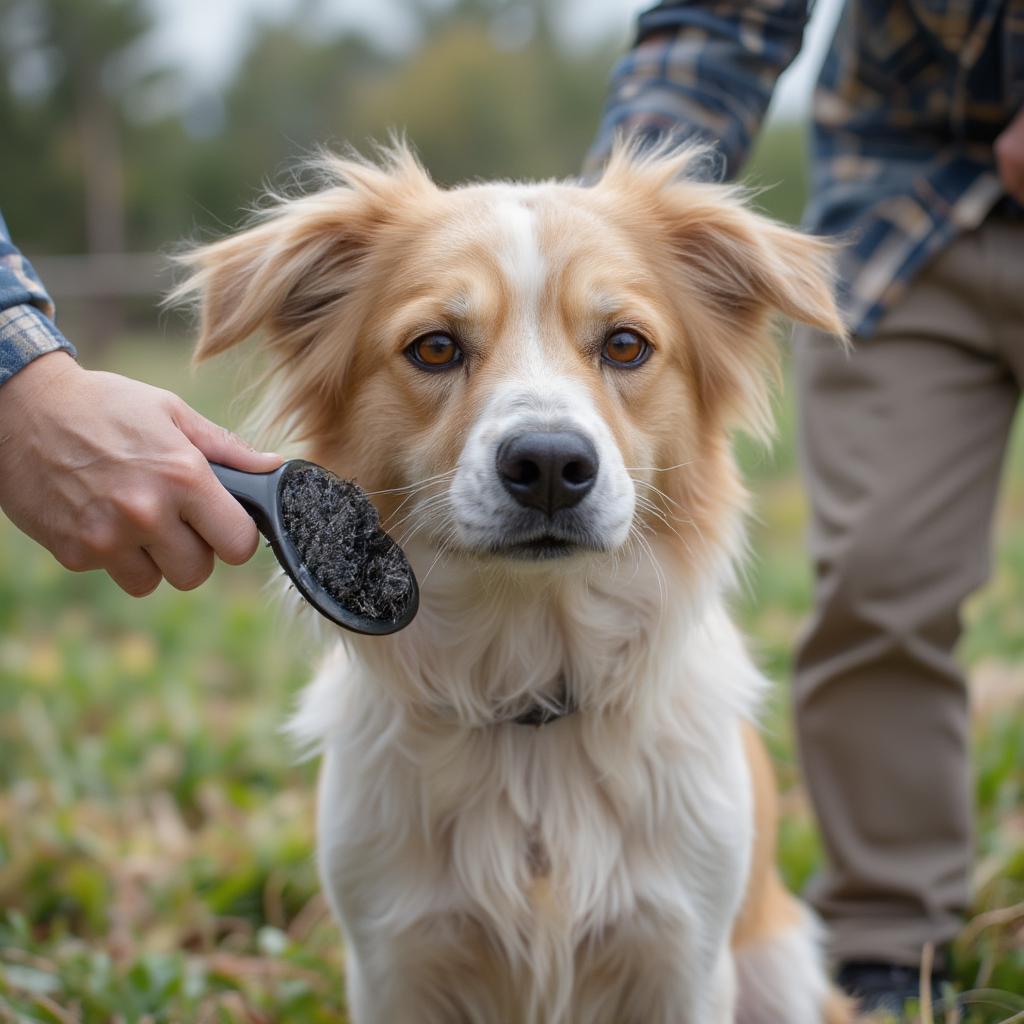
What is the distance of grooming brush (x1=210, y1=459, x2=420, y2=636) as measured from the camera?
6.12 ft

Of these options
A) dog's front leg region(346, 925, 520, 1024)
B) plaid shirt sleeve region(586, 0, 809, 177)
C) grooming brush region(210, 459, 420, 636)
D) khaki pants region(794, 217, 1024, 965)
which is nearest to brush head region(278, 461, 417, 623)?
grooming brush region(210, 459, 420, 636)

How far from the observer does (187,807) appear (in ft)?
13.7

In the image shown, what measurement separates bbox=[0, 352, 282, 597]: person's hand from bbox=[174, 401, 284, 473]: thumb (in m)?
0.01

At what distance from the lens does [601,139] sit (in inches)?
116

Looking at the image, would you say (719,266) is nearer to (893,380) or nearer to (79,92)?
(893,380)

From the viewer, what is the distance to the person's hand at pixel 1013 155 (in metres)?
2.60

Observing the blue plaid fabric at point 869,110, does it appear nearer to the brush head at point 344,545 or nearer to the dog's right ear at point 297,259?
the dog's right ear at point 297,259

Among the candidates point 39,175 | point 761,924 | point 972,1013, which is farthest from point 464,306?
point 39,175

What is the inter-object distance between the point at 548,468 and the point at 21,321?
0.84 meters

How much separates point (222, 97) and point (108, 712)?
34585mm

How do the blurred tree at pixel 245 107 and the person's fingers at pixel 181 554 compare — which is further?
the blurred tree at pixel 245 107

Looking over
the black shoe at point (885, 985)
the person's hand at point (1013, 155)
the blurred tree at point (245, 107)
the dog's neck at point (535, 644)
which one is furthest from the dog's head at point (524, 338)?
the blurred tree at point (245, 107)

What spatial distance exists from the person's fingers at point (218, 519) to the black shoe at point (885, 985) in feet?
6.83

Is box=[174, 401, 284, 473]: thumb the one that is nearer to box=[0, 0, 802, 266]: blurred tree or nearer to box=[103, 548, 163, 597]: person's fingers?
box=[103, 548, 163, 597]: person's fingers
